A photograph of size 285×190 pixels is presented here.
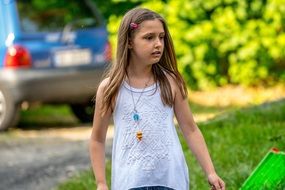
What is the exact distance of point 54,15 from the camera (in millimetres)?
11414

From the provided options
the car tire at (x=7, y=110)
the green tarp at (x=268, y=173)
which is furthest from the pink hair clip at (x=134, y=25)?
the car tire at (x=7, y=110)

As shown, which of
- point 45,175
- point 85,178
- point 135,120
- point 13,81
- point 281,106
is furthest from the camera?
point 13,81

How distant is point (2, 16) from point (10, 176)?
332 centimetres

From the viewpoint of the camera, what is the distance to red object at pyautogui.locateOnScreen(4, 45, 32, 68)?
10664 mm

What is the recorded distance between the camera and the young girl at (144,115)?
13.0 ft

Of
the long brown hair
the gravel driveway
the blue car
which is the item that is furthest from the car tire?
the long brown hair

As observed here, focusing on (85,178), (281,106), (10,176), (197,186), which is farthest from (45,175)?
(281,106)

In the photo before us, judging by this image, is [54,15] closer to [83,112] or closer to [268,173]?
[83,112]

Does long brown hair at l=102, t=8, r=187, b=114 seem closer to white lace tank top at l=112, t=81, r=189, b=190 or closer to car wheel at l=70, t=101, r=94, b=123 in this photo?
white lace tank top at l=112, t=81, r=189, b=190

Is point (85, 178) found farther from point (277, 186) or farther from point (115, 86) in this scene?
point (115, 86)

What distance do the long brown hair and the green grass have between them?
1985 mm

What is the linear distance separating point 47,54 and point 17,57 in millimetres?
395

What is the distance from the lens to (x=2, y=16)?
10867mm

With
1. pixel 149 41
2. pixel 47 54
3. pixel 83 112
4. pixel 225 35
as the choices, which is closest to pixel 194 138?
pixel 149 41
